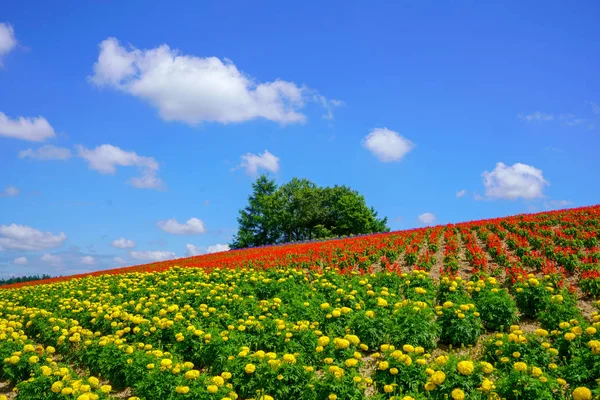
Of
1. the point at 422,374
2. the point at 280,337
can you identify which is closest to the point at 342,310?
the point at 280,337

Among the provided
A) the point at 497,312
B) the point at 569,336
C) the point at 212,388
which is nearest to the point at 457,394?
the point at 569,336

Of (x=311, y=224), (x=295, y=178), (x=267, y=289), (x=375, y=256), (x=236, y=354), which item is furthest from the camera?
(x=295, y=178)

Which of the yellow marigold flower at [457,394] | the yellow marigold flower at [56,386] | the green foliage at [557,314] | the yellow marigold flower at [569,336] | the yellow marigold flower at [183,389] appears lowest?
the yellow marigold flower at [56,386]

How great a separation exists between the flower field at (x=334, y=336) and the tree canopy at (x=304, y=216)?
34306 millimetres

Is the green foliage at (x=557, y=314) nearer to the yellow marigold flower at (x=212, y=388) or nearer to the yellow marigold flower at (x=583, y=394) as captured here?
the yellow marigold flower at (x=583, y=394)

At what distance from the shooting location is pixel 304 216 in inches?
2035

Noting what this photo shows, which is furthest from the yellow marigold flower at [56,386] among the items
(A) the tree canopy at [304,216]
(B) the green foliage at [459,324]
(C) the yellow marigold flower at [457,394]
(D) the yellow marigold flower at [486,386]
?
(A) the tree canopy at [304,216]

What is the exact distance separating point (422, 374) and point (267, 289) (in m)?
6.76

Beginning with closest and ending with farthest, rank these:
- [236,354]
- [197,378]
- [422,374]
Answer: [422,374], [197,378], [236,354]

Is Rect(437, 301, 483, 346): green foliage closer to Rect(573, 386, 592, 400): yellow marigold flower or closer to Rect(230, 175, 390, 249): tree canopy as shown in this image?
Rect(573, 386, 592, 400): yellow marigold flower

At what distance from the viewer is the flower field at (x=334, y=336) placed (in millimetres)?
5590

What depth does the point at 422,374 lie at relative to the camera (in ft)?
18.3

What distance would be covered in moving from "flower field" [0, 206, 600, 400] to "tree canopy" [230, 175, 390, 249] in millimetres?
34306

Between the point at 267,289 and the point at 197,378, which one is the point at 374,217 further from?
the point at 197,378
